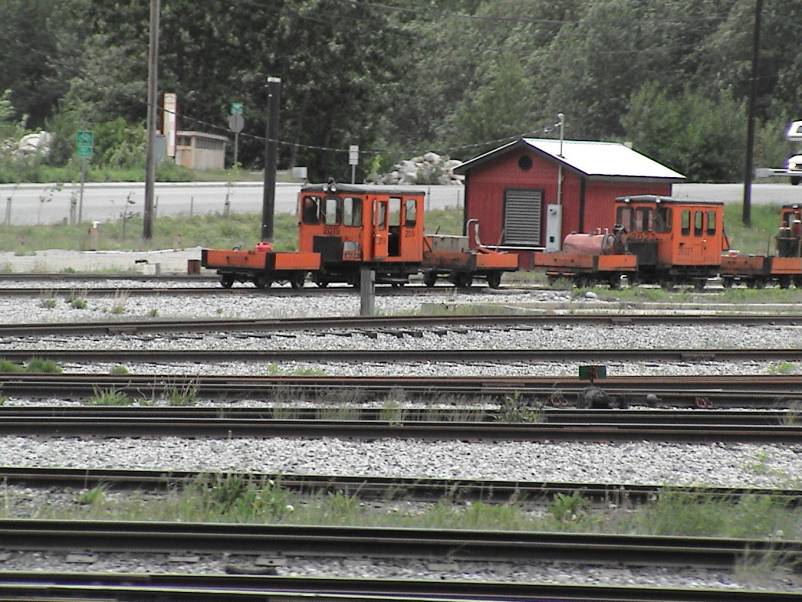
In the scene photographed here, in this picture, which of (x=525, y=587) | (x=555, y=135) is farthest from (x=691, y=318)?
(x=555, y=135)

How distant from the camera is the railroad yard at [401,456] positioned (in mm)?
8102

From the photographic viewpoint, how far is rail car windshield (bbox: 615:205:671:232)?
Result: 112 ft

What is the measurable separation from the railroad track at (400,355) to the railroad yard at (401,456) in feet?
0.10

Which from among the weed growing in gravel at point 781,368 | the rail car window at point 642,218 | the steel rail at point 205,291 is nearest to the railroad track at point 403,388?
the weed growing in gravel at point 781,368

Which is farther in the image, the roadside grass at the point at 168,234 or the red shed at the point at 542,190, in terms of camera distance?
the red shed at the point at 542,190

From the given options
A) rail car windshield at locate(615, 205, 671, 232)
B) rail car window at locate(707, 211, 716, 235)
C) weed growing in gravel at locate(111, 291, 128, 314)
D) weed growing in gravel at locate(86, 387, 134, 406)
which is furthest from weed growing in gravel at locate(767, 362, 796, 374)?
rail car window at locate(707, 211, 716, 235)

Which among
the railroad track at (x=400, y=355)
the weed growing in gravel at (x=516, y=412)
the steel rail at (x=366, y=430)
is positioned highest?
the railroad track at (x=400, y=355)

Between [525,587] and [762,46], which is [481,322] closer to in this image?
[525,587]

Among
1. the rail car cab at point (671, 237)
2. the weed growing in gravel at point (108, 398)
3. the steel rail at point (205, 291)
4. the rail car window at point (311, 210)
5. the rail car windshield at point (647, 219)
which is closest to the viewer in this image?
the weed growing in gravel at point (108, 398)

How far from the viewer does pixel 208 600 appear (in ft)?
23.3

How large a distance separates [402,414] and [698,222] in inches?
902

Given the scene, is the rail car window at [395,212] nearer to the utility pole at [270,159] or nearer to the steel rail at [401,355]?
the utility pole at [270,159]

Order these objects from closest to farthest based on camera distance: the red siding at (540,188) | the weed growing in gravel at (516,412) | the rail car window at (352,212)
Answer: the weed growing in gravel at (516,412) → the rail car window at (352,212) → the red siding at (540,188)

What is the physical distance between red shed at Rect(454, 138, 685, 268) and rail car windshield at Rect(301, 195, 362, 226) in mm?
12478
